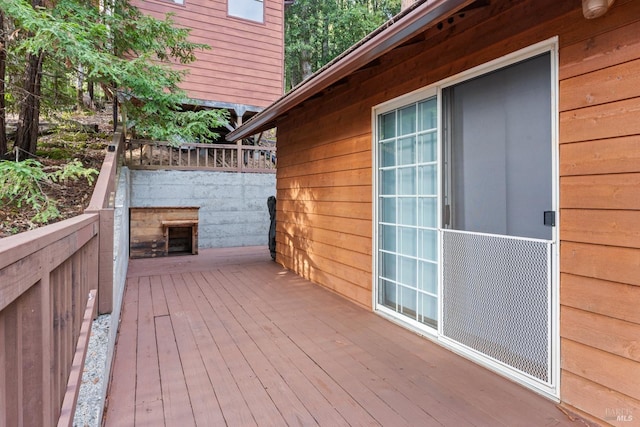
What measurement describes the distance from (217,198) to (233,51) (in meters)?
3.85

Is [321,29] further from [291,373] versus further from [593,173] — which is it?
[291,373]

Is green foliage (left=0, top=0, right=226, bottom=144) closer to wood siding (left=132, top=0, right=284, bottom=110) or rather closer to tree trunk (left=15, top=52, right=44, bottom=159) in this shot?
tree trunk (left=15, top=52, right=44, bottom=159)

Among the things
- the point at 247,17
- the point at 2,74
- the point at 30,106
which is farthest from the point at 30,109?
the point at 247,17

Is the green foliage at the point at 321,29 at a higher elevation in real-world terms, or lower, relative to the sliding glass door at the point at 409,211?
higher

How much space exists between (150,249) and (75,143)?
2.84 meters

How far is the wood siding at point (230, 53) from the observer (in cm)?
812

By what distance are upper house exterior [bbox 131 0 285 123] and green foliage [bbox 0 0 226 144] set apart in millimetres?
1590

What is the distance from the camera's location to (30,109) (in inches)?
208

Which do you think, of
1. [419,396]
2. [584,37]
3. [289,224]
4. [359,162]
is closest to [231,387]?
[419,396]

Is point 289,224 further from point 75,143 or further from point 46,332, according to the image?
point 75,143

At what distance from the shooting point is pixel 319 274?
443 centimetres

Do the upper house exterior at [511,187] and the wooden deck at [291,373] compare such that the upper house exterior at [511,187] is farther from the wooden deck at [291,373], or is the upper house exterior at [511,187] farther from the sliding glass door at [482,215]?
the wooden deck at [291,373]

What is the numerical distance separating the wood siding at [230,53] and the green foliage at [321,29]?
592 centimetres

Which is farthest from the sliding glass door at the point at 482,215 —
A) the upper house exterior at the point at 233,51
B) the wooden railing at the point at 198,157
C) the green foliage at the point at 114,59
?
the upper house exterior at the point at 233,51
